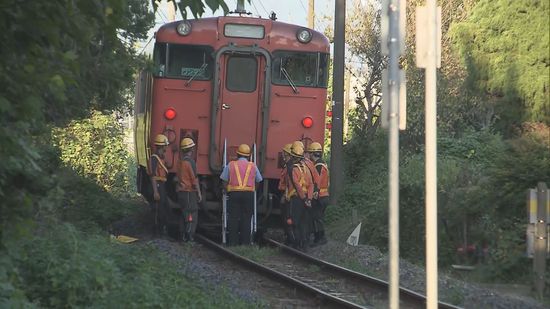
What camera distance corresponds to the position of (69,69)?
5.18m

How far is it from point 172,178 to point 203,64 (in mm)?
1988

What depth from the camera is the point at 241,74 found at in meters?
15.1

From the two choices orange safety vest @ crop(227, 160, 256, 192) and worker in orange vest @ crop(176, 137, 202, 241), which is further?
worker in orange vest @ crop(176, 137, 202, 241)

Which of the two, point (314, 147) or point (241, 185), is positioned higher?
point (314, 147)

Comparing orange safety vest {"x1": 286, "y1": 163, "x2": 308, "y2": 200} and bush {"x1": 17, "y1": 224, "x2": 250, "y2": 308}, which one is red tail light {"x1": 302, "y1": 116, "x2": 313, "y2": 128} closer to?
orange safety vest {"x1": 286, "y1": 163, "x2": 308, "y2": 200}

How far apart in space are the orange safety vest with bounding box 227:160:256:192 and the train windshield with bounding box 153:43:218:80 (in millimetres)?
1877

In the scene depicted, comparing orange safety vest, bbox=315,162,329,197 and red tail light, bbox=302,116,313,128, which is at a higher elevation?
red tail light, bbox=302,116,313,128

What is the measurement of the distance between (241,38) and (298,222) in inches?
126

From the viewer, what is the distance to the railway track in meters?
9.85

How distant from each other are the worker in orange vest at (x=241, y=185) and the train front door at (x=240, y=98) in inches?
24.8

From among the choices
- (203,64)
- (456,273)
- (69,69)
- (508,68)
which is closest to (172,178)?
(203,64)

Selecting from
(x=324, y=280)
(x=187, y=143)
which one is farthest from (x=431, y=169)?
(x=187, y=143)

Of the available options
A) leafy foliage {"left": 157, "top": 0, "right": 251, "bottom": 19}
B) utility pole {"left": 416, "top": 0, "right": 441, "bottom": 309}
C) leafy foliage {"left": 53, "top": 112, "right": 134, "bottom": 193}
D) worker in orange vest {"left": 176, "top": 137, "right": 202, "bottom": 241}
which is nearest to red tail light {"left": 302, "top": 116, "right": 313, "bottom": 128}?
worker in orange vest {"left": 176, "top": 137, "right": 202, "bottom": 241}

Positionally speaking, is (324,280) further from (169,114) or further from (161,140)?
(169,114)
